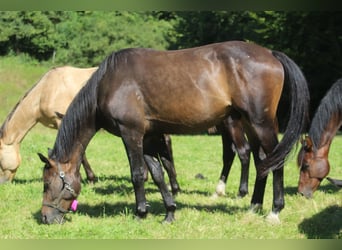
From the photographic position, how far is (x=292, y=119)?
4957 millimetres

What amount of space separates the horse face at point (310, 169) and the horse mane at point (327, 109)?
26 centimetres

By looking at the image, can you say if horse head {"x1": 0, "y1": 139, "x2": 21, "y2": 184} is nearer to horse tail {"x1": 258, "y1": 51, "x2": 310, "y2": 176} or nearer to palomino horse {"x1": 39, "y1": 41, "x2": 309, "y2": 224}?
palomino horse {"x1": 39, "y1": 41, "x2": 309, "y2": 224}

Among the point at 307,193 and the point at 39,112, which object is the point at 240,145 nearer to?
the point at 307,193

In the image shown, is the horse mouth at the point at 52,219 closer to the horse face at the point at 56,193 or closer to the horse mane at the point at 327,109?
the horse face at the point at 56,193

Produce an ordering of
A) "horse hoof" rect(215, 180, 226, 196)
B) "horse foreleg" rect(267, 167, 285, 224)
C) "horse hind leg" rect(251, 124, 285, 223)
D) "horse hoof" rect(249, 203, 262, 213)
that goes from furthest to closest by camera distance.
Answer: "horse hoof" rect(215, 180, 226, 196) < "horse hoof" rect(249, 203, 262, 213) < "horse foreleg" rect(267, 167, 285, 224) < "horse hind leg" rect(251, 124, 285, 223)

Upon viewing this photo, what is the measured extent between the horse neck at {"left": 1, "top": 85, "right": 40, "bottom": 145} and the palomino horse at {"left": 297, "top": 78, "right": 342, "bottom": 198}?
4.68m

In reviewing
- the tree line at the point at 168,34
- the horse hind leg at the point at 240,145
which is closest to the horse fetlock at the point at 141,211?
the horse hind leg at the point at 240,145

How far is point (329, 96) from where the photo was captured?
536 cm

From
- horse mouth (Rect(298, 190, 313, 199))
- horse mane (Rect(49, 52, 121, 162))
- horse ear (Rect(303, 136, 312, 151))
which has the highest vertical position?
horse mane (Rect(49, 52, 121, 162))

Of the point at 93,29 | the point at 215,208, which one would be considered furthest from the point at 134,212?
the point at 93,29

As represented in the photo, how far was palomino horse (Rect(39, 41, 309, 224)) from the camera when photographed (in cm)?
495

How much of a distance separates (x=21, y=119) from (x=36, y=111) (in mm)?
297

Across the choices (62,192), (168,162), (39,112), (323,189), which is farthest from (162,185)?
(39,112)

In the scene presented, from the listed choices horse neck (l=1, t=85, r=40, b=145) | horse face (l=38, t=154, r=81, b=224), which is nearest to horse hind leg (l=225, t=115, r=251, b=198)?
horse face (l=38, t=154, r=81, b=224)
